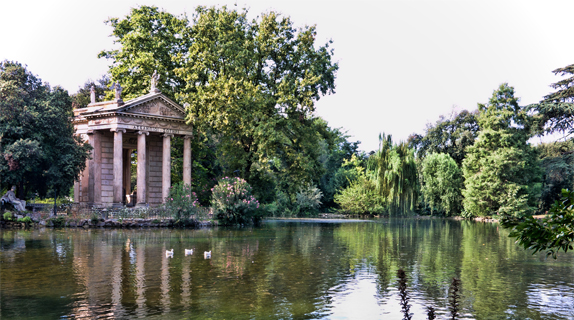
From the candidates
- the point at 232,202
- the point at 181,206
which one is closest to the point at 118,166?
the point at 181,206

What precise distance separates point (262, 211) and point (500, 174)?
23585mm

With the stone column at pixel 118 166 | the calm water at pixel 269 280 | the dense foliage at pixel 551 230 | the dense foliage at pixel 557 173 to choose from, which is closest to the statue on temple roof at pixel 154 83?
the stone column at pixel 118 166

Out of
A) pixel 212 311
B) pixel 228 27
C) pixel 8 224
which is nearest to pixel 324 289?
pixel 212 311

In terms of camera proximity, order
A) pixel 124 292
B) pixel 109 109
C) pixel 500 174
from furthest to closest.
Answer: pixel 500 174
pixel 109 109
pixel 124 292

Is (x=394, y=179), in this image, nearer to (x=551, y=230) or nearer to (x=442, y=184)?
(x=442, y=184)

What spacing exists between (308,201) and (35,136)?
3454cm

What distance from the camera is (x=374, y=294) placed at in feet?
41.8

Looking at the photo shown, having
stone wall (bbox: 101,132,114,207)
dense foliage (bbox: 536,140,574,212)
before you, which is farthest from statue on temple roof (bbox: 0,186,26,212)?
dense foliage (bbox: 536,140,574,212)

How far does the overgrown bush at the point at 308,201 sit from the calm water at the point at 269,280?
3757 centimetres

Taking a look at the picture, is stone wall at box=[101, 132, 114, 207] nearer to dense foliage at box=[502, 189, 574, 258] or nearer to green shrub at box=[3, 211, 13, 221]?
green shrub at box=[3, 211, 13, 221]

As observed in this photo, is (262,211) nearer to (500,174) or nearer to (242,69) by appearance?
(242,69)

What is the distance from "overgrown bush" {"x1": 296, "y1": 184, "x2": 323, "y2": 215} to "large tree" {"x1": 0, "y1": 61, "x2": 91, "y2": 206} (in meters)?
29.1

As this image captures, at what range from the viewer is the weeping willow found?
53.4 meters

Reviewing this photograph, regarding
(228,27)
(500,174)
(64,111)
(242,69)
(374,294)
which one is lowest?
(374,294)
